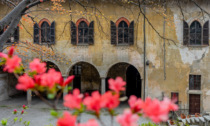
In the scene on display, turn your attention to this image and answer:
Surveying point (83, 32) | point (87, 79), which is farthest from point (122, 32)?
point (87, 79)

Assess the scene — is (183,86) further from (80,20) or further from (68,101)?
(68,101)

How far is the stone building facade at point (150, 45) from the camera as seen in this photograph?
11.4 metres

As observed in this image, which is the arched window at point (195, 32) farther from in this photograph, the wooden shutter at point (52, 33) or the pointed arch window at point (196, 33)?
the wooden shutter at point (52, 33)

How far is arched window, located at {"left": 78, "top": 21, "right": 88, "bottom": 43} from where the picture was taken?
1194cm

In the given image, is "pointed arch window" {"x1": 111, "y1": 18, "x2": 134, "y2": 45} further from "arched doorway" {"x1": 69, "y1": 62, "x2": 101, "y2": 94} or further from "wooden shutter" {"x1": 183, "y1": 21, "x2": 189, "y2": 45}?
"arched doorway" {"x1": 69, "y1": 62, "x2": 101, "y2": 94}

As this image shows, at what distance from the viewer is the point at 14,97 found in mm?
15320

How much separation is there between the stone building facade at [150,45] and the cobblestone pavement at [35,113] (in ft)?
10.1

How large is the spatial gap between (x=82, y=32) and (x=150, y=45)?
478cm

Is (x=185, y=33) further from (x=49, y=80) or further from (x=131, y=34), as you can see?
(x=49, y=80)

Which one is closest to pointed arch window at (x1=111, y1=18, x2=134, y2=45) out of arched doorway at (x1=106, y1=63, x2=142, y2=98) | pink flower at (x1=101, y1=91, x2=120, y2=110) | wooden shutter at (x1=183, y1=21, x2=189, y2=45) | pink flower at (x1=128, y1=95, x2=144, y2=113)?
wooden shutter at (x1=183, y1=21, x2=189, y2=45)

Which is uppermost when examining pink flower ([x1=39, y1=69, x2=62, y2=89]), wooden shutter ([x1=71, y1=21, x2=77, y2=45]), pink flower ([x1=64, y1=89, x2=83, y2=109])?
wooden shutter ([x1=71, y1=21, x2=77, y2=45])

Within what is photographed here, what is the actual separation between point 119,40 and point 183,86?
5.33 m

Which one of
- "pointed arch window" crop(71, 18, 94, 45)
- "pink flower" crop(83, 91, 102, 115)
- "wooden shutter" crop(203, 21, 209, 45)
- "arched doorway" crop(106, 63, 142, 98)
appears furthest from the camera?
"arched doorway" crop(106, 63, 142, 98)

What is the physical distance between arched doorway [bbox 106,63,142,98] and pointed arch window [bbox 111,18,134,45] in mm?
4876
